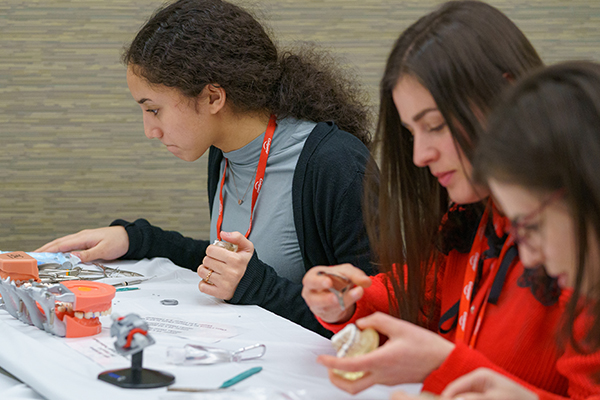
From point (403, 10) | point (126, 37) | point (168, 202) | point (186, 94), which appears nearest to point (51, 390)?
point (186, 94)

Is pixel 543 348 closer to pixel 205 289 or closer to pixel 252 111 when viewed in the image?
pixel 205 289

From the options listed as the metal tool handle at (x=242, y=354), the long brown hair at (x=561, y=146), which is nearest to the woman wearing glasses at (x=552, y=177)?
the long brown hair at (x=561, y=146)

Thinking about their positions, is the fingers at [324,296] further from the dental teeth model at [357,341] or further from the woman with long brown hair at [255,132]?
the woman with long brown hair at [255,132]

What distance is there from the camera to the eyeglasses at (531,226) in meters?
0.59

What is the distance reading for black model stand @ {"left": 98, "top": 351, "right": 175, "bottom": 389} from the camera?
78 centimetres

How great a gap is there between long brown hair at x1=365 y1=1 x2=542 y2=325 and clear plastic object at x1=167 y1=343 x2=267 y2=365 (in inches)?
12.1

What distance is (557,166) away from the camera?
582mm

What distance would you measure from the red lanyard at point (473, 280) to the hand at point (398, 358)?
170 mm

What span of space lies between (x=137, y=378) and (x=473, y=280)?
527 mm

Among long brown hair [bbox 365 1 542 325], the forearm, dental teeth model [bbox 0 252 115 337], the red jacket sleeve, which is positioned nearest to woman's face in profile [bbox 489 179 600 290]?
the red jacket sleeve

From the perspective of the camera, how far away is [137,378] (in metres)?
0.79

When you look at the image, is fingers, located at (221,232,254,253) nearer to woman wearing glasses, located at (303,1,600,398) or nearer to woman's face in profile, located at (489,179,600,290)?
woman wearing glasses, located at (303,1,600,398)

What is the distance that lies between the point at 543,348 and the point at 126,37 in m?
2.21

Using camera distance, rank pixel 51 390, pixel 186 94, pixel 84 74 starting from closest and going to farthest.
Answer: pixel 51 390 → pixel 186 94 → pixel 84 74
